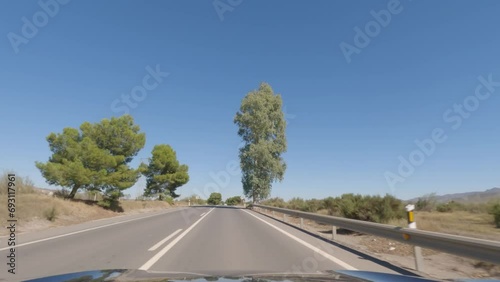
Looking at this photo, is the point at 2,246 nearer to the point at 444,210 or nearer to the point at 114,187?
the point at 114,187

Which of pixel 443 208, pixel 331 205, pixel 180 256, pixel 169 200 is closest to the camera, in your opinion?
pixel 180 256

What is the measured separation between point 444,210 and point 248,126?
28610 millimetres

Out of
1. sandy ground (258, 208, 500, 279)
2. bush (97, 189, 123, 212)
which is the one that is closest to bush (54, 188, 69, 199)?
bush (97, 189, 123, 212)

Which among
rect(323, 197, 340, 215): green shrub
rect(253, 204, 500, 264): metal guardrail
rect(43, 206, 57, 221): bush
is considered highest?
rect(323, 197, 340, 215): green shrub

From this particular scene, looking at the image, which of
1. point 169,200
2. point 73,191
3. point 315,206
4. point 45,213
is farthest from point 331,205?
point 169,200

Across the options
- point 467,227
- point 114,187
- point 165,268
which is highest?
point 114,187

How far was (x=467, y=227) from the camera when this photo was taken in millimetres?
15266

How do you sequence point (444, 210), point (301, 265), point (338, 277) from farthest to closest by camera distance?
1. point (444, 210)
2. point (301, 265)
3. point (338, 277)

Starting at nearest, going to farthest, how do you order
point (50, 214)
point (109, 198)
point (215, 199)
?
1. point (50, 214)
2. point (109, 198)
3. point (215, 199)

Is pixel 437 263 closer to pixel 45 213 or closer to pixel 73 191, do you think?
pixel 45 213

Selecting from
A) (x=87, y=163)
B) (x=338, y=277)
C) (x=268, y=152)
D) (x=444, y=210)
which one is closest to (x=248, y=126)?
(x=268, y=152)

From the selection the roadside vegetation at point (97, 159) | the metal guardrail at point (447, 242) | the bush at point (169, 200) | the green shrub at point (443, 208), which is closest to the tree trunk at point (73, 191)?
the roadside vegetation at point (97, 159)

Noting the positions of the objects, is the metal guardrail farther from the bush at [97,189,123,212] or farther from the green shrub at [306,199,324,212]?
the bush at [97,189,123,212]

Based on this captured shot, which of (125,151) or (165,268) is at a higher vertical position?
(125,151)
